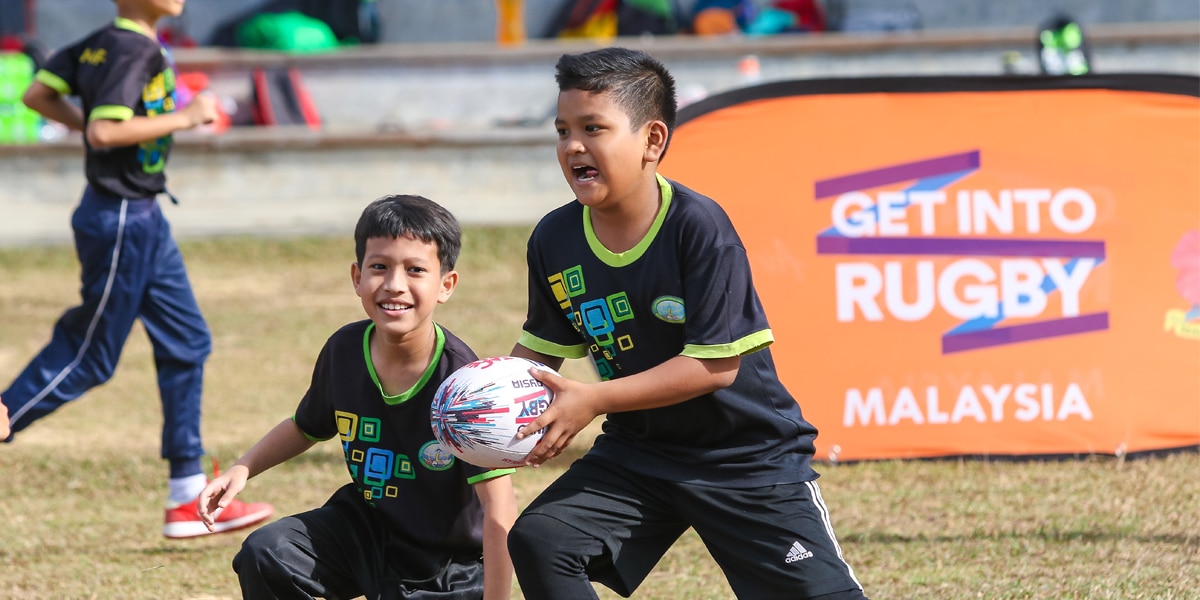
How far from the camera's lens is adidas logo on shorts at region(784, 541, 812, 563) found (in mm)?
3527

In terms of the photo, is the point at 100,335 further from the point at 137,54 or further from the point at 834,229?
the point at 834,229

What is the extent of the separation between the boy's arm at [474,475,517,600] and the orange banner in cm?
251

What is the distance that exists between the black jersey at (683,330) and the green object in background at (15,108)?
34.4 feet

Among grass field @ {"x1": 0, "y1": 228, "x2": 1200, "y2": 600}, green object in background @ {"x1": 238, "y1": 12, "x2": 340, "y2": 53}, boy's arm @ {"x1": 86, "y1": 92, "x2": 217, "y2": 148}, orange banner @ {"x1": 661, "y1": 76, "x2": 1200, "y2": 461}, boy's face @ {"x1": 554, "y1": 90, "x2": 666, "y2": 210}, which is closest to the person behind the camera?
boy's face @ {"x1": 554, "y1": 90, "x2": 666, "y2": 210}

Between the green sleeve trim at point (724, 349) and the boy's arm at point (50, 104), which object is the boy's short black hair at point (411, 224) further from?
the boy's arm at point (50, 104)

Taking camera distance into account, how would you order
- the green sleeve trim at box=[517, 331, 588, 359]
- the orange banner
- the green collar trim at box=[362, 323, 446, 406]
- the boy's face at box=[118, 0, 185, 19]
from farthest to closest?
the orange banner < the boy's face at box=[118, 0, 185, 19] < the green sleeve trim at box=[517, 331, 588, 359] < the green collar trim at box=[362, 323, 446, 406]

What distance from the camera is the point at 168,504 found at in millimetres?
5441

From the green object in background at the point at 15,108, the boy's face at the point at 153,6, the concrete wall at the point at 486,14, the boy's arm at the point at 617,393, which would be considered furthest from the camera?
the concrete wall at the point at 486,14

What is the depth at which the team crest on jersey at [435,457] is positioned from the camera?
3715 mm

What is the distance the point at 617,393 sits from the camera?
342 centimetres

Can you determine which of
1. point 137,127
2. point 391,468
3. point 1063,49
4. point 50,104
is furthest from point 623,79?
point 1063,49

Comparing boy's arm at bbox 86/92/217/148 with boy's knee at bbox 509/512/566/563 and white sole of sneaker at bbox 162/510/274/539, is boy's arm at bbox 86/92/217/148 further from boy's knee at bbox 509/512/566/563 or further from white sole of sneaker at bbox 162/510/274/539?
boy's knee at bbox 509/512/566/563

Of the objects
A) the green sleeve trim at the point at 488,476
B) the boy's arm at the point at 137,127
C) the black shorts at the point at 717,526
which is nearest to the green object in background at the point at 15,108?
the boy's arm at the point at 137,127

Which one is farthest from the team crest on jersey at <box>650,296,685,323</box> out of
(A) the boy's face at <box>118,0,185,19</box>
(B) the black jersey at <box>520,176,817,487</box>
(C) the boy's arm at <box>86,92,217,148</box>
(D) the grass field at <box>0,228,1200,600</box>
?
(A) the boy's face at <box>118,0,185,19</box>
